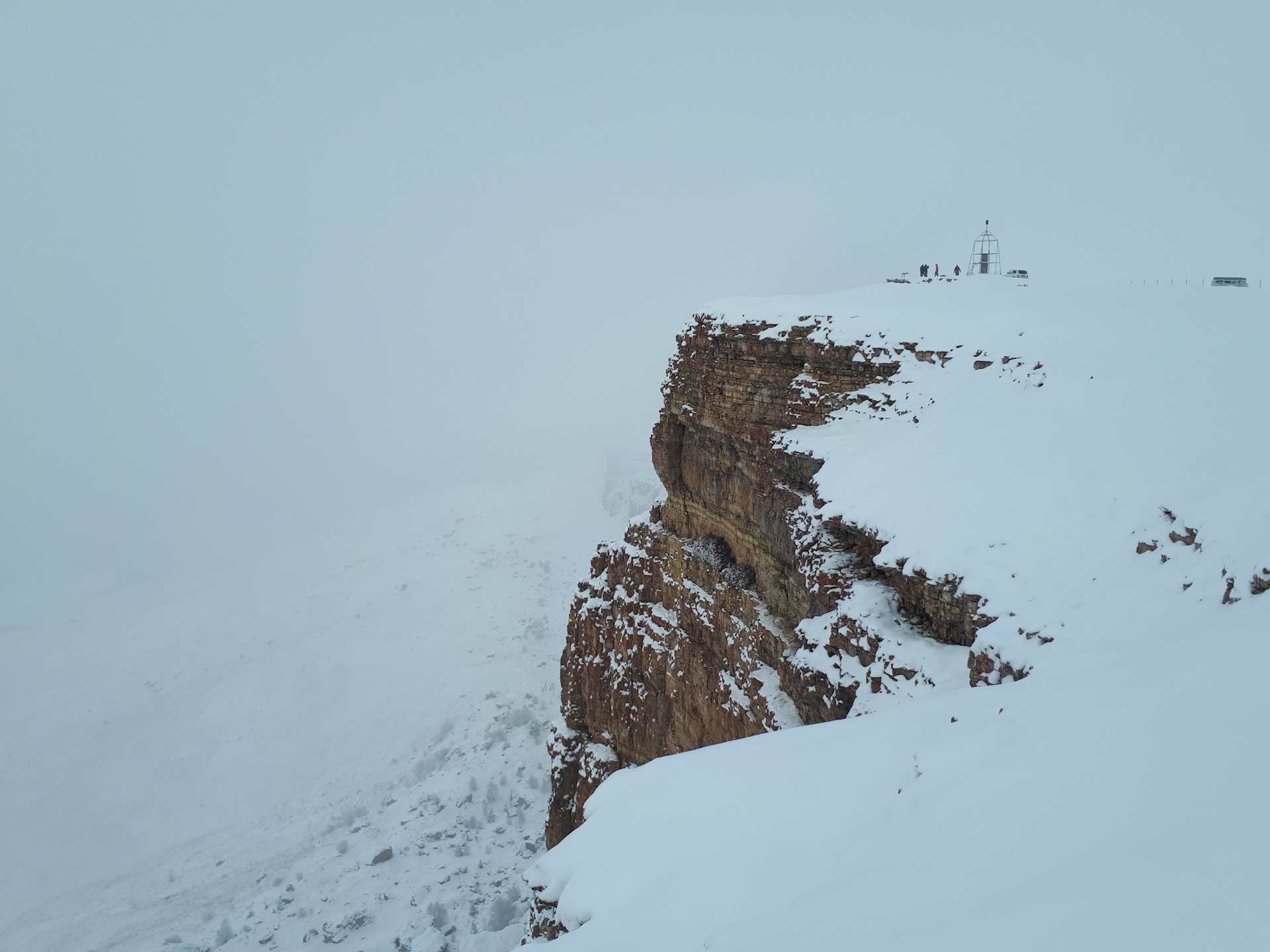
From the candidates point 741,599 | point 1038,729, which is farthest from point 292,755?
point 1038,729

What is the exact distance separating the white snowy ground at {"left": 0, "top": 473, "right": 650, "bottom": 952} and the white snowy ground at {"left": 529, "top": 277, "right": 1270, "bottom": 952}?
49.3ft

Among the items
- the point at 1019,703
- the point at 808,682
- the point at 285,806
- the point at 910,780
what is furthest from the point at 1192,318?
the point at 285,806

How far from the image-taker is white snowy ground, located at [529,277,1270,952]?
277 centimetres

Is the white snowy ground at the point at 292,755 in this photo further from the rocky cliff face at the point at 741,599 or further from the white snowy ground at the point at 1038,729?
the white snowy ground at the point at 1038,729

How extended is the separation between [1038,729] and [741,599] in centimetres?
1010

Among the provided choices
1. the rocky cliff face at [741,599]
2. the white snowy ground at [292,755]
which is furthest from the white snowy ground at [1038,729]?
the white snowy ground at [292,755]

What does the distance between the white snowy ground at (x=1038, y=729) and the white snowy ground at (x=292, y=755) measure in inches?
591

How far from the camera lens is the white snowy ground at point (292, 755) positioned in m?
18.4

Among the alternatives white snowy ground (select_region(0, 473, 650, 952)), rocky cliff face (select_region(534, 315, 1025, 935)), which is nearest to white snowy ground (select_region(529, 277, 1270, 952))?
rocky cliff face (select_region(534, 315, 1025, 935))

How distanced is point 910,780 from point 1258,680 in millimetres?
2150

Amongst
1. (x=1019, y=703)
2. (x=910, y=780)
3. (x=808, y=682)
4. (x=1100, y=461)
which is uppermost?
(x=1100, y=461)

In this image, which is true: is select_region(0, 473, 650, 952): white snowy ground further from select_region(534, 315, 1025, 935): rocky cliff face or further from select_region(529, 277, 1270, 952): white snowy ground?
select_region(529, 277, 1270, 952): white snowy ground

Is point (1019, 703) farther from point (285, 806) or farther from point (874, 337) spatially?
point (285, 806)

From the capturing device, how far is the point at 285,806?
78.0ft
